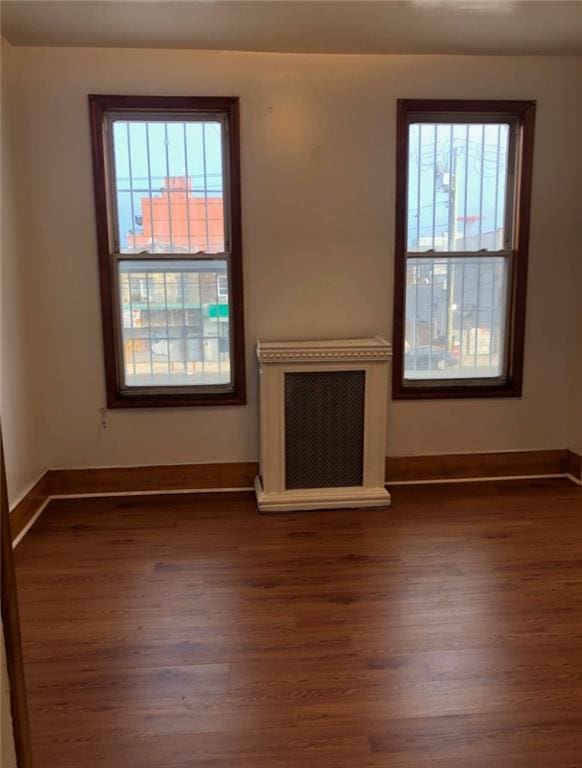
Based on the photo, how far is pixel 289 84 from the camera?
11.3 feet

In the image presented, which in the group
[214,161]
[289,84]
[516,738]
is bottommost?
[516,738]

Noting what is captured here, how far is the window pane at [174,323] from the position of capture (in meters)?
3.63

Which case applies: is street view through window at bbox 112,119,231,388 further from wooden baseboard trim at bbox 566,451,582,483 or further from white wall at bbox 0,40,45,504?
wooden baseboard trim at bbox 566,451,582,483

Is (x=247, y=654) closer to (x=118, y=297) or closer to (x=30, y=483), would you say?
(x=30, y=483)

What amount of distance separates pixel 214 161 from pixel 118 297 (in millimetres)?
934

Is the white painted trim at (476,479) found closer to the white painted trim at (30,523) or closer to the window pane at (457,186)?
the window pane at (457,186)

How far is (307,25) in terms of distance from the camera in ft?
9.87

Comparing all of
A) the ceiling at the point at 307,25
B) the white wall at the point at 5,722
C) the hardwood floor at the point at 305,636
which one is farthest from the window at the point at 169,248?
the white wall at the point at 5,722

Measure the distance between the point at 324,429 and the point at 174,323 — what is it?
1.07 meters

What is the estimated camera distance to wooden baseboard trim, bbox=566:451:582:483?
388cm

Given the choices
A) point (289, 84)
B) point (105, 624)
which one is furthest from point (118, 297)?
point (105, 624)

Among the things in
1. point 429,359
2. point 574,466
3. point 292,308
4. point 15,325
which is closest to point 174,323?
point 292,308

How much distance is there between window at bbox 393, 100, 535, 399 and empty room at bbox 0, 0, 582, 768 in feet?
0.04

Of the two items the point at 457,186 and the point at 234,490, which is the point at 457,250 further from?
the point at 234,490
